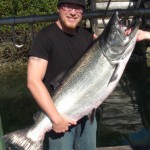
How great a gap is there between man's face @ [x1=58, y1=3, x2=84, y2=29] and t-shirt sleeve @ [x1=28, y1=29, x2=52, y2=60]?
19 centimetres

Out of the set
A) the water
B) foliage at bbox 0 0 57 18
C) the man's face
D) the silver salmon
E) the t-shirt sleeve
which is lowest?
the water

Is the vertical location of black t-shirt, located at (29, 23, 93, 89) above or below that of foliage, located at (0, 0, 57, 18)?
above

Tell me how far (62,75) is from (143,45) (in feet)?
29.1

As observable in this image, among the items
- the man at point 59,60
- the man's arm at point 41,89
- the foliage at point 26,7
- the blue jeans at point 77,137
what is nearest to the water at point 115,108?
the blue jeans at point 77,137

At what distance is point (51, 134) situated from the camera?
12.3 ft

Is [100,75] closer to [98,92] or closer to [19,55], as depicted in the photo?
[98,92]

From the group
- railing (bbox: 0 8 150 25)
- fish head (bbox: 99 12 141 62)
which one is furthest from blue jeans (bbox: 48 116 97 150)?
railing (bbox: 0 8 150 25)

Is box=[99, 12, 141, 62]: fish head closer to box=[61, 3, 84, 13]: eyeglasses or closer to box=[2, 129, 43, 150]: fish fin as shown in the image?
box=[61, 3, 84, 13]: eyeglasses

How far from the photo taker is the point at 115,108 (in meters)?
8.80

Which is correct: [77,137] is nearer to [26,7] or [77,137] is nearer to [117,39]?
[117,39]

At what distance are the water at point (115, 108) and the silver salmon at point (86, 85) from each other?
1.96 metres

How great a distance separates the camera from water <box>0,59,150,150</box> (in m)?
7.36

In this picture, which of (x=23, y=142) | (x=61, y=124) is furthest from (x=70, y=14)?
(x=23, y=142)

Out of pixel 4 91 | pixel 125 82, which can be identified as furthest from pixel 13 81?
pixel 125 82
